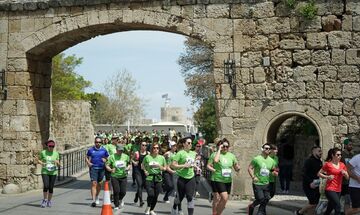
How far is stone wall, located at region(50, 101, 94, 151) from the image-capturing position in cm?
3462

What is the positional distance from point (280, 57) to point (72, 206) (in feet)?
21.3

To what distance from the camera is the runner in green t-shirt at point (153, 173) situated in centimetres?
1223

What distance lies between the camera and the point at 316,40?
14773mm

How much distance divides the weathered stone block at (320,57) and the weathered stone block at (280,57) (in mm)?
609

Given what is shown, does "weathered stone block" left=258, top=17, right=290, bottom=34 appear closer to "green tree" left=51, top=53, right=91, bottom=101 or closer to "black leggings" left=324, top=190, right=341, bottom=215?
"black leggings" left=324, top=190, right=341, bottom=215

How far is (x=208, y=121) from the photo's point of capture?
1233 inches

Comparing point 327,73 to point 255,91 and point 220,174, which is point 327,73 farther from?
point 220,174

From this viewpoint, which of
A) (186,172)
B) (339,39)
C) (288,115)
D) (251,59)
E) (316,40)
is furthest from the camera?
(251,59)

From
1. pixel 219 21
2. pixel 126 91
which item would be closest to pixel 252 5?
pixel 219 21

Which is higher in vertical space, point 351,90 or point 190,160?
point 351,90

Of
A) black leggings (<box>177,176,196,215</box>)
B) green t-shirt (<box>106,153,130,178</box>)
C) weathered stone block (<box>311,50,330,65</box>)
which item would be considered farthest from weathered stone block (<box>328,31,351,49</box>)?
green t-shirt (<box>106,153,130,178</box>)

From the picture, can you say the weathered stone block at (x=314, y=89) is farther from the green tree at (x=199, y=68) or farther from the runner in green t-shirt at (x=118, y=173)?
the green tree at (x=199, y=68)

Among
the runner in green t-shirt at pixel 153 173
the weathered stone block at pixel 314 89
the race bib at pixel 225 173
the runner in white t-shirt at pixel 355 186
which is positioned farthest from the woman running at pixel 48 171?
the runner in white t-shirt at pixel 355 186

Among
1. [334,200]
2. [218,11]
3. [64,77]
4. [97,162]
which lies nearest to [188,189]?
[334,200]
